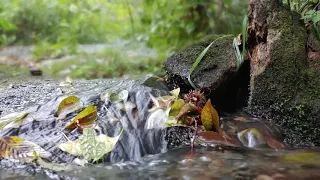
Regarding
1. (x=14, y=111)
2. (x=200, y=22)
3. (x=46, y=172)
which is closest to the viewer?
(x=46, y=172)

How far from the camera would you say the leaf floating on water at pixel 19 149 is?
161 cm

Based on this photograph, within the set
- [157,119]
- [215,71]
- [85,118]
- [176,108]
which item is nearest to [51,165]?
[85,118]

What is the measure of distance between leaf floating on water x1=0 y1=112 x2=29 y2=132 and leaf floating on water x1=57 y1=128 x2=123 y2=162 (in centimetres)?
35

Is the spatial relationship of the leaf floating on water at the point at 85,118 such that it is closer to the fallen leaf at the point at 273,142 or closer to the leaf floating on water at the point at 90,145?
the leaf floating on water at the point at 90,145

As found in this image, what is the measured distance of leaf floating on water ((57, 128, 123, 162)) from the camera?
166cm

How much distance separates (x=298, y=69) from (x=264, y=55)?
21cm

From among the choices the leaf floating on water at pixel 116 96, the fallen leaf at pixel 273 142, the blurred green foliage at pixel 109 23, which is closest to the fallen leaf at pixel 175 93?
the leaf floating on water at pixel 116 96

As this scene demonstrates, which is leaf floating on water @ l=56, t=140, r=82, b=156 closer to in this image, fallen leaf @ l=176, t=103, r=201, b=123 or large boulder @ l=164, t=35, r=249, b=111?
fallen leaf @ l=176, t=103, r=201, b=123

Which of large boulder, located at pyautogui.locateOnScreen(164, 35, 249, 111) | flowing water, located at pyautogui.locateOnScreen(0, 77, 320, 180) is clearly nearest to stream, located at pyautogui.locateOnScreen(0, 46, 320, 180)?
flowing water, located at pyautogui.locateOnScreen(0, 77, 320, 180)

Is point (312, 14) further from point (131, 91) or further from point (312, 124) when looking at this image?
point (131, 91)

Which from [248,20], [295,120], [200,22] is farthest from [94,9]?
[295,120]

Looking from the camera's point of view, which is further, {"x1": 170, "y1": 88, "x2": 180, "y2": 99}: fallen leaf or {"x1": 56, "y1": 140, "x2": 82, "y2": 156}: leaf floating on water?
{"x1": 170, "y1": 88, "x2": 180, "y2": 99}: fallen leaf

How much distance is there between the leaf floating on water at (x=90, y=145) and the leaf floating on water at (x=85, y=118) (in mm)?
176

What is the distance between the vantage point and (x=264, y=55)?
2150 millimetres
